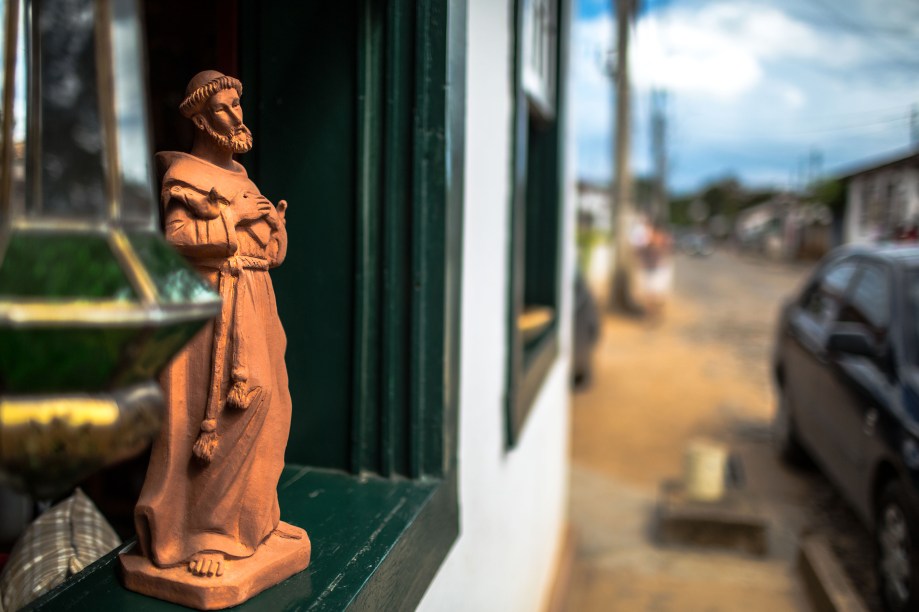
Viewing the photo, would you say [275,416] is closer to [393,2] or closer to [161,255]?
[161,255]

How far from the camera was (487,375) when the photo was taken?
2340mm

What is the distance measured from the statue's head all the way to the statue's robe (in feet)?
0.15

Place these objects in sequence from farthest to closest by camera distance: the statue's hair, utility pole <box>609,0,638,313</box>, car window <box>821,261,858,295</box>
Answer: utility pole <box>609,0,638,313</box>, car window <box>821,261,858,295</box>, the statue's hair

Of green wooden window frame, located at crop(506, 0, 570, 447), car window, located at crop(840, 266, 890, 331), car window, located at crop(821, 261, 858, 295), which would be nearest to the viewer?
green wooden window frame, located at crop(506, 0, 570, 447)

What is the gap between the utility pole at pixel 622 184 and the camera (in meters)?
15.2

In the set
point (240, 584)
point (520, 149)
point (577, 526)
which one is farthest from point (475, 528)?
point (577, 526)

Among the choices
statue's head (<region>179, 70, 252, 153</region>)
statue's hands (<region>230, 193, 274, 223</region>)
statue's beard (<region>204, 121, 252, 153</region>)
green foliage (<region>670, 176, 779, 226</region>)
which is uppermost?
green foliage (<region>670, 176, 779, 226</region>)

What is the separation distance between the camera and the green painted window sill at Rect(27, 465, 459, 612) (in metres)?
1.19

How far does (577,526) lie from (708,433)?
9.69 ft

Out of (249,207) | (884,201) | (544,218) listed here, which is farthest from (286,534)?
(884,201)

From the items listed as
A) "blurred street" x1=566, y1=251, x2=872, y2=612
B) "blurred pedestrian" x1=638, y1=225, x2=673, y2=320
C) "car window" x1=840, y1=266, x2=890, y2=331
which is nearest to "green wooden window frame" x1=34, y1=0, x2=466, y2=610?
A: "blurred street" x1=566, y1=251, x2=872, y2=612

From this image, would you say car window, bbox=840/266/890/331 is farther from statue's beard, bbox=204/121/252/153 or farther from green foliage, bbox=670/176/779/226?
green foliage, bbox=670/176/779/226

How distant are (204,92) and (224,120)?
0.05 m

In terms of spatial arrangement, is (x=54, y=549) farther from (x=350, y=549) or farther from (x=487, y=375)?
(x=487, y=375)
